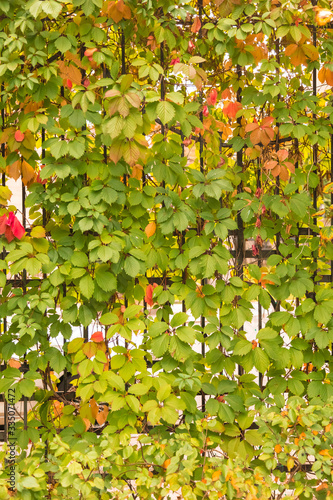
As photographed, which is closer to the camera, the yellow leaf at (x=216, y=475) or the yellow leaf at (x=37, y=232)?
the yellow leaf at (x=216, y=475)

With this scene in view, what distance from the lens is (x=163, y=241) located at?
1.86 meters

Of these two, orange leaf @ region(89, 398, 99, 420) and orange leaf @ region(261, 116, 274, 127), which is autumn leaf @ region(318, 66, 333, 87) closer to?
orange leaf @ region(261, 116, 274, 127)

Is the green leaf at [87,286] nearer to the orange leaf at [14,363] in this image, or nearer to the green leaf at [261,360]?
the orange leaf at [14,363]

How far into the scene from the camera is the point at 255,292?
1.86 m

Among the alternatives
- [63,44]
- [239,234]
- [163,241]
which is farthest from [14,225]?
[239,234]

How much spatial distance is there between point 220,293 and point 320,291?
17.0 inches

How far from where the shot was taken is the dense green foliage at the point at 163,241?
5.62ft

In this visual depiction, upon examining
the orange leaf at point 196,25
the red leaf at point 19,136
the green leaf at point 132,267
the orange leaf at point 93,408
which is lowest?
the orange leaf at point 93,408

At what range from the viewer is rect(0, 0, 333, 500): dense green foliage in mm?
1714

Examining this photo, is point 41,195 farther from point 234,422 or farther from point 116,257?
point 234,422

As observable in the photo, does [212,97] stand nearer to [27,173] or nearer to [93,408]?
[27,173]

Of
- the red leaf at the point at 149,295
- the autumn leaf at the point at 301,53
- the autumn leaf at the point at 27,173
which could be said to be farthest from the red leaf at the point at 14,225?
the autumn leaf at the point at 301,53

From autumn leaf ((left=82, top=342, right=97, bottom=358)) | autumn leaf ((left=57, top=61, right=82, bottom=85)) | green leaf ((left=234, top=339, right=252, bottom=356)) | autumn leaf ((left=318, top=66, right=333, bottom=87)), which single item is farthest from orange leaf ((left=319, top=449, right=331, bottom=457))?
autumn leaf ((left=57, top=61, right=82, bottom=85))

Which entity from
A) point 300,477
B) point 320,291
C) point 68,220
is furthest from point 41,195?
point 300,477
